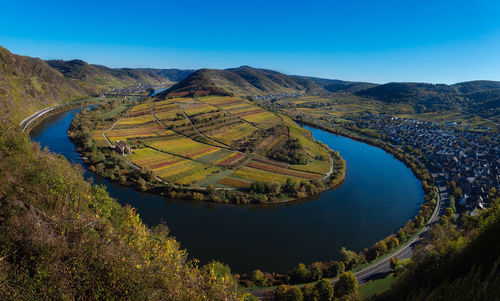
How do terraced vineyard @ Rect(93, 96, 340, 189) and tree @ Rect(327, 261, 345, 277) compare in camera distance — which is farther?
terraced vineyard @ Rect(93, 96, 340, 189)

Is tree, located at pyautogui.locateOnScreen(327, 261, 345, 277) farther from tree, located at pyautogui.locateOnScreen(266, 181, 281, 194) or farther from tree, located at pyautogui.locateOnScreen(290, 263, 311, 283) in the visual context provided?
tree, located at pyautogui.locateOnScreen(266, 181, 281, 194)

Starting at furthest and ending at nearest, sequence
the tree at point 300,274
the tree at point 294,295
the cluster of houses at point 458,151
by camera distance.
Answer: the cluster of houses at point 458,151
the tree at point 300,274
the tree at point 294,295

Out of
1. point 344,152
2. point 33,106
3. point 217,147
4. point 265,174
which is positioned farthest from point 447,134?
point 33,106

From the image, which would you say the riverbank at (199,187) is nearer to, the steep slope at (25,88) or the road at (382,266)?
the road at (382,266)

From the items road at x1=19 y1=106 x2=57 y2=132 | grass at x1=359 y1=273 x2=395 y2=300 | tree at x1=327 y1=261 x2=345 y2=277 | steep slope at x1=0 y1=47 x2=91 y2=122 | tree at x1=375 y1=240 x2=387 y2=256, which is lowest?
grass at x1=359 y1=273 x2=395 y2=300

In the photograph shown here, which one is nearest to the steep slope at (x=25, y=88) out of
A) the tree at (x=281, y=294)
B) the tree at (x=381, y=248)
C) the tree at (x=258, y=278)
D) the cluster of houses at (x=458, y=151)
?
the tree at (x=258, y=278)

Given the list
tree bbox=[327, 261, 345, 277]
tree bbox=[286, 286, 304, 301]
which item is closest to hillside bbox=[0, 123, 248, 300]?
tree bbox=[286, 286, 304, 301]

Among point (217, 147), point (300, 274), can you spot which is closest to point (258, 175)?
point (217, 147)
